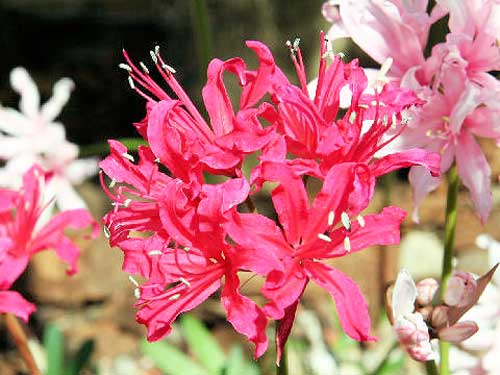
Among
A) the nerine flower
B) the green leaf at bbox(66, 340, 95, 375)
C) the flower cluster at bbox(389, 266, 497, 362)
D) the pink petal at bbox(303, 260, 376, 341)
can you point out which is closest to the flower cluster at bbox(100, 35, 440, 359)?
the pink petal at bbox(303, 260, 376, 341)

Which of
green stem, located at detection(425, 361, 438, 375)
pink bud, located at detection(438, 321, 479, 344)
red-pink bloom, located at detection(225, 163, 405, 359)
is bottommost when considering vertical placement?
green stem, located at detection(425, 361, 438, 375)

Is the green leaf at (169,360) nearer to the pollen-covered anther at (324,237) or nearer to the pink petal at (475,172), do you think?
the pink petal at (475,172)

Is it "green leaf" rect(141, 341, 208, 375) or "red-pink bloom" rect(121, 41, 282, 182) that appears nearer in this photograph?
"red-pink bloom" rect(121, 41, 282, 182)

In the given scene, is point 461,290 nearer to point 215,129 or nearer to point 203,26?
point 215,129

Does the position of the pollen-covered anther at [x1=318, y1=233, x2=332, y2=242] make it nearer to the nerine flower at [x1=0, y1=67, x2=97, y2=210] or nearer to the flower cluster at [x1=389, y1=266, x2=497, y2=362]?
the flower cluster at [x1=389, y1=266, x2=497, y2=362]

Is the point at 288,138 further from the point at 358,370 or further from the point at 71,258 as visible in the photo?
the point at 358,370
